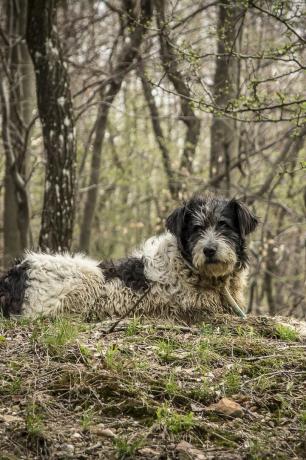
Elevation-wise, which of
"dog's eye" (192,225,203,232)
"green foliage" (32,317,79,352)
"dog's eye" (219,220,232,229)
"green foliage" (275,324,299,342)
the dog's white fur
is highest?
"dog's eye" (219,220,232,229)

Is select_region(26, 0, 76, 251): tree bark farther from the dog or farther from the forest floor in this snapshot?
the forest floor

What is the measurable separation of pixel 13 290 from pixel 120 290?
1061 millimetres

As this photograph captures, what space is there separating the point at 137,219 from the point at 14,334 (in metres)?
13.2

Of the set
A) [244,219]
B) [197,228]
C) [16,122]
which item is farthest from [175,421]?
[16,122]

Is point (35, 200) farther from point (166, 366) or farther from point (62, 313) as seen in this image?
point (166, 366)

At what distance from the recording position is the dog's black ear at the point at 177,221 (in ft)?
22.1

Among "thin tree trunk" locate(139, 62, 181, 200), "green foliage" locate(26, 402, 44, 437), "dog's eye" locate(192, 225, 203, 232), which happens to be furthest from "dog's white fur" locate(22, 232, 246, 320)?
"thin tree trunk" locate(139, 62, 181, 200)

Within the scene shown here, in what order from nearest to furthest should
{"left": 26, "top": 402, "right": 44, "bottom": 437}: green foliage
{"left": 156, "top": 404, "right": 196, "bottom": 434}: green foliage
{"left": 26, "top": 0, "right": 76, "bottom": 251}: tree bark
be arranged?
1. {"left": 26, "top": 402, "right": 44, "bottom": 437}: green foliage
2. {"left": 156, "top": 404, "right": 196, "bottom": 434}: green foliage
3. {"left": 26, "top": 0, "right": 76, "bottom": 251}: tree bark

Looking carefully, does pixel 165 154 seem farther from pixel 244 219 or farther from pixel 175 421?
pixel 175 421

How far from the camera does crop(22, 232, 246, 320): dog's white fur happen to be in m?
6.71

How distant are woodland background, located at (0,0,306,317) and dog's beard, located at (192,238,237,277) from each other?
1.28 m

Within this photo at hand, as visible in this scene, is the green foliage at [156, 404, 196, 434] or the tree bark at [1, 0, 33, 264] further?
the tree bark at [1, 0, 33, 264]

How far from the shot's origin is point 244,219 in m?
6.64

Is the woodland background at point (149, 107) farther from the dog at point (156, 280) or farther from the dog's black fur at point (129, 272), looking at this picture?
the dog's black fur at point (129, 272)
